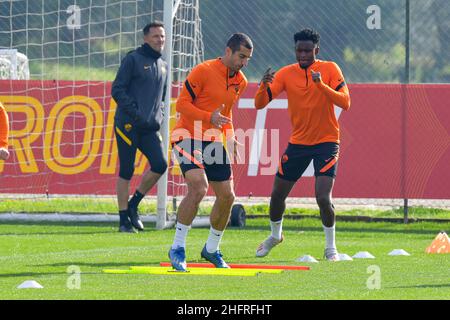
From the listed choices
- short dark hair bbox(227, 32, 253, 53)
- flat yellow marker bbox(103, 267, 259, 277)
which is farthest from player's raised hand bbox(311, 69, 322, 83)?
flat yellow marker bbox(103, 267, 259, 277)

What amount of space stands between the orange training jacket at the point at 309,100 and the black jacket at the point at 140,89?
282 cm

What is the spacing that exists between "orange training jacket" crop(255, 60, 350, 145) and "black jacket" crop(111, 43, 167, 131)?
111 inches

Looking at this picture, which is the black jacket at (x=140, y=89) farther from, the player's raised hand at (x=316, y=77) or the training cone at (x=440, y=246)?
the training cone at (x=440, y=246)

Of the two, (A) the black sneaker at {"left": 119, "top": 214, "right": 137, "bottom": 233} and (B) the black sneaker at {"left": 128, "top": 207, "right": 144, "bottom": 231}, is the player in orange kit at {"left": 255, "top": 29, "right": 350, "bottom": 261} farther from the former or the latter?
(B) the black sneaker at {"left": 128, "top": 207, "right": 144, "bottom": 231}

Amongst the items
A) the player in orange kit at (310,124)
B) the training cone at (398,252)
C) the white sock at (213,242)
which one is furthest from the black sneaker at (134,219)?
the white sock at (213,242)

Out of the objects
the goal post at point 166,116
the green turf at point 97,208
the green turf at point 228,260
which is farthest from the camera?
the green turf at point 97,208

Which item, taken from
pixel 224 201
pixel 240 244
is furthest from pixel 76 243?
pixel 224 201

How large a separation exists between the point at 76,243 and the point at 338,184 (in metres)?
4.72

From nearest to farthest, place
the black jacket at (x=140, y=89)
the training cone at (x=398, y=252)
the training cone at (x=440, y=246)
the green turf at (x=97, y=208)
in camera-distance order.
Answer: the training cone at (x=398, y=252) < the training cone at (x=440, y=246) < the black jacket at (x=140, y=89) < the green turf at (x=97, y=208)

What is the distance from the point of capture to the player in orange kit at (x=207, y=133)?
1112cm
